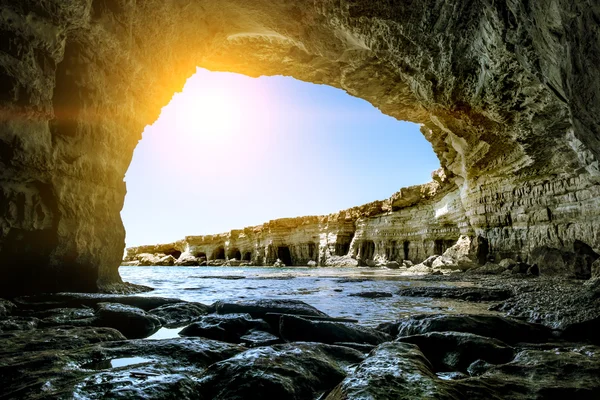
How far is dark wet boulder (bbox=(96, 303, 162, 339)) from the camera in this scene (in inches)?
154

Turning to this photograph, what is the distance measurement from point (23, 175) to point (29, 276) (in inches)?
69.5

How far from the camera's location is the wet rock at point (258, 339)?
134 inches

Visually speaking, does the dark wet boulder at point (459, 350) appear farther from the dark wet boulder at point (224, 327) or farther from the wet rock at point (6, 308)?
the wet rock at point (6, 308)

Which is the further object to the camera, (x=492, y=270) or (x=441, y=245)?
(x=441, y=245)

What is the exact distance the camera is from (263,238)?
43.2 m

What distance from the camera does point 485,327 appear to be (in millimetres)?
3537

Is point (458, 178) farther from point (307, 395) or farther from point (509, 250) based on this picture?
point (307, 395)

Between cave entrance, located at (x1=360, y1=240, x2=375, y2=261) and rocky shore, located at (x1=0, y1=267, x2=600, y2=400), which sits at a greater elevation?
rocky shore, located at (x1=0, y1=267, x2=600, y2=400)

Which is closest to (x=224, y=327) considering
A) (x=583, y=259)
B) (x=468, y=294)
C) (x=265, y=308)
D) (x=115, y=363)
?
(x=265, y=308)

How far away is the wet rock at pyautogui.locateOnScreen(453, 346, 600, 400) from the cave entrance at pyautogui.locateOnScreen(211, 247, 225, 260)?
50.9 m

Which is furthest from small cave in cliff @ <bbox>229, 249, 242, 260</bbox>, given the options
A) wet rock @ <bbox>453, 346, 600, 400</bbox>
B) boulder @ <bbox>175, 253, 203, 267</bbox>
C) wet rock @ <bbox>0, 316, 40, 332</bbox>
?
wet rock @ <bbox>453, 346, 600, 400</bbox>

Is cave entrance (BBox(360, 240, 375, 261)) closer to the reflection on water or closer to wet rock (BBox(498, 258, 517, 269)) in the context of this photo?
wet rock (BBox(498, 258, 517, 269))

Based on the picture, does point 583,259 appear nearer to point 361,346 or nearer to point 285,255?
point 361,346

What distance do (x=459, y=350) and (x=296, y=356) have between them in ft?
5.03
